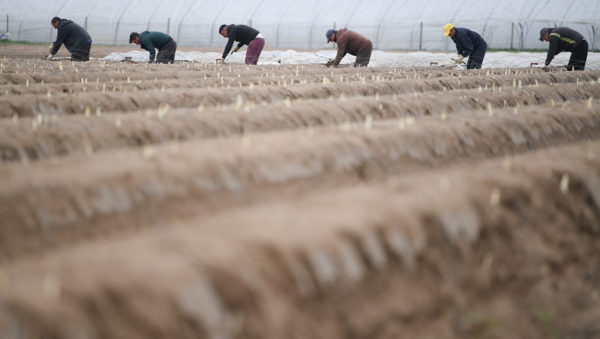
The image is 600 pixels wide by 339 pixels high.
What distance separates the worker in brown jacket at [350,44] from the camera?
1369 centimetres

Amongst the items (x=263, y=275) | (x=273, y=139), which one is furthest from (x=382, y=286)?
(x=273, y=139)

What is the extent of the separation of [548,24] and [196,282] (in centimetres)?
2277

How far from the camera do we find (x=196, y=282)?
2.03m

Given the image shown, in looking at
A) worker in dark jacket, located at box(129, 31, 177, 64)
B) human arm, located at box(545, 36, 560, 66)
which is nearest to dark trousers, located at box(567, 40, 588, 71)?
human arm, located at box(545, 36, 560, 66)

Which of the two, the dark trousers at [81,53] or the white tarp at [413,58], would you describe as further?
the white tarp at [413,58]

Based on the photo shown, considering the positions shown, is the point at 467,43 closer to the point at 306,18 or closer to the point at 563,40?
the point at 563,40

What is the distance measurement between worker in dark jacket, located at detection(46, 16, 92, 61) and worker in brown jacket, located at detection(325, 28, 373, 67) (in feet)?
21.8

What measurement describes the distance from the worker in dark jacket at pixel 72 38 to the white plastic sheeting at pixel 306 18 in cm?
1027

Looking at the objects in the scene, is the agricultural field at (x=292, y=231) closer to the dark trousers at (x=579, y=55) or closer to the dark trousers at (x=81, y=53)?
the dark trousers at (x=579, y=55)

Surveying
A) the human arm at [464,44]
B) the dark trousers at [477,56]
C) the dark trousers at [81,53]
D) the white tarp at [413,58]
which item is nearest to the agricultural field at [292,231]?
the human arm at [464,44]

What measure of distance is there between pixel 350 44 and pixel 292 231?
Result: 12.6 m

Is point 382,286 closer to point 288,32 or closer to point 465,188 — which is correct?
point 465,188

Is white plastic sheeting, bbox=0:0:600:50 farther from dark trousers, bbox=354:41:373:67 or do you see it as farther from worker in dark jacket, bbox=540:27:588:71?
worker in dark jacket, bbox=540:27:588:71

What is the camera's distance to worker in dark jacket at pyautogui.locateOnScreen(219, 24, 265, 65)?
14.1m
